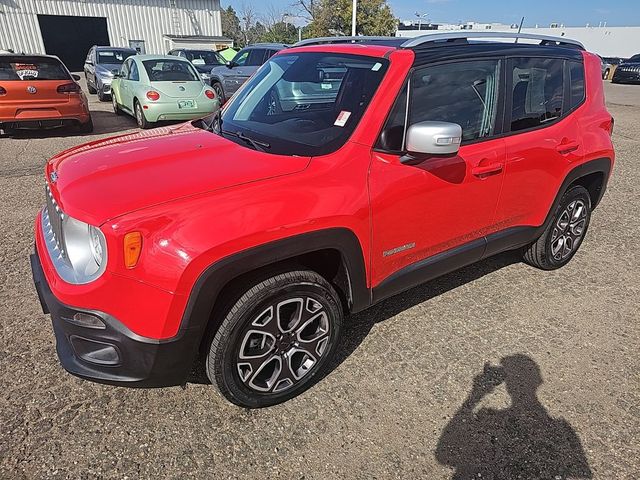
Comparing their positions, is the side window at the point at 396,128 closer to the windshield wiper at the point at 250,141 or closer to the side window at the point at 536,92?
the windshield wiper at the point at 250,141

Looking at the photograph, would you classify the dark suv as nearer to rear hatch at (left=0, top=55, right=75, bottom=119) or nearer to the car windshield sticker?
rear hatch at (left=0, top=55, right=75, bottom=119)

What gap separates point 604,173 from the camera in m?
3.89

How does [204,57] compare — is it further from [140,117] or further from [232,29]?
[232,29]

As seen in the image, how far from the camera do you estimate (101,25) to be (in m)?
27.5

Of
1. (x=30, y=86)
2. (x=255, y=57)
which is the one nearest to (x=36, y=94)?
(x=30, y=86)

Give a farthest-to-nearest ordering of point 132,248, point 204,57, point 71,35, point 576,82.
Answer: point 71,35 < point 204,57 < point 576,82 < point 132,248

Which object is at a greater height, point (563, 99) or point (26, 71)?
point (563, 99)

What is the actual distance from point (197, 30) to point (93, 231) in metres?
31.7

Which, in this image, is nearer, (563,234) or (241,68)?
(563,234)

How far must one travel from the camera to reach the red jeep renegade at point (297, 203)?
193 centimetres

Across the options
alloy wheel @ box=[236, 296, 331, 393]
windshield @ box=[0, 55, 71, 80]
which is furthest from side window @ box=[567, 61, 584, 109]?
windshield @ box=[0, 55, 71, 80]

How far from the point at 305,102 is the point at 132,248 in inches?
62.8

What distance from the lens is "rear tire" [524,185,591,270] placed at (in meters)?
3.71

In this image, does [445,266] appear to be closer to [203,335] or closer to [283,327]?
[283,327]
